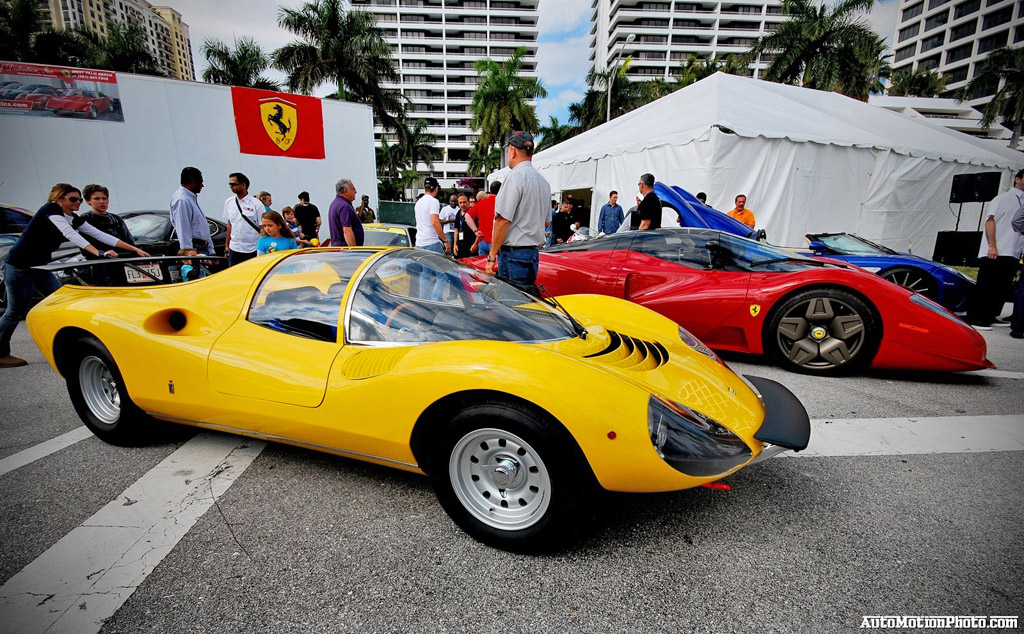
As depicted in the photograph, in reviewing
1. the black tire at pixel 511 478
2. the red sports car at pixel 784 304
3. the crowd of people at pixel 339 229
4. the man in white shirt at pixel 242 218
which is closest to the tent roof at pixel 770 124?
the crowd of people at pixel 339 229

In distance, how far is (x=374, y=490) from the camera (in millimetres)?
2141

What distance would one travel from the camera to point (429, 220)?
21.4ft

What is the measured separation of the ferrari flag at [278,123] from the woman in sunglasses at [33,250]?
7010 mm

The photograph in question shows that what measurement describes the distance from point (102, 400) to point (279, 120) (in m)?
9.91

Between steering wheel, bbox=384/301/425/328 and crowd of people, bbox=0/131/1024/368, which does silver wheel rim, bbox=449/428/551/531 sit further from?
crowd of people, bbox=0/131/1024/368

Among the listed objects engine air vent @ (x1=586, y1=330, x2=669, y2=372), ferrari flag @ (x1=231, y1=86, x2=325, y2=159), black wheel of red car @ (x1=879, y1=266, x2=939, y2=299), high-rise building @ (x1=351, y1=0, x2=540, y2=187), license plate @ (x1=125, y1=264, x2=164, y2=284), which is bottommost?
black wheel of red car @ (x1=879, y1=266, x2=939, y2=299)

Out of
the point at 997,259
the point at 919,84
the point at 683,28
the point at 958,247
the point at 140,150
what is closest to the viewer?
the point at 997,259

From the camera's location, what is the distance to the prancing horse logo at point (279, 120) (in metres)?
10.5

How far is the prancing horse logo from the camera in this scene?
10477mm

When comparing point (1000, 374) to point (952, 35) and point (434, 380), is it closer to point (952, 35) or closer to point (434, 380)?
point (434, 380)

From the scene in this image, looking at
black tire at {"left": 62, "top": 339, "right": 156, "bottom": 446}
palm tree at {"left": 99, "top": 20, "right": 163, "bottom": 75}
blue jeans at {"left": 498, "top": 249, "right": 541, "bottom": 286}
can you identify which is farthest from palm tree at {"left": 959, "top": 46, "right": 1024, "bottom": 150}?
palm tree at {"left": 99, "top": 20, "right": 163, "bottom": 75}

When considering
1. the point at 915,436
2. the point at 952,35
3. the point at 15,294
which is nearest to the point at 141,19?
the point at 15,294

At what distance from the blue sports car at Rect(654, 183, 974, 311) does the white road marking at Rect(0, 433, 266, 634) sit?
531cm

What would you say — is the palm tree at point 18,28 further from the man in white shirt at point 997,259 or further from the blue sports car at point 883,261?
the man in white shirt at point 997,259
